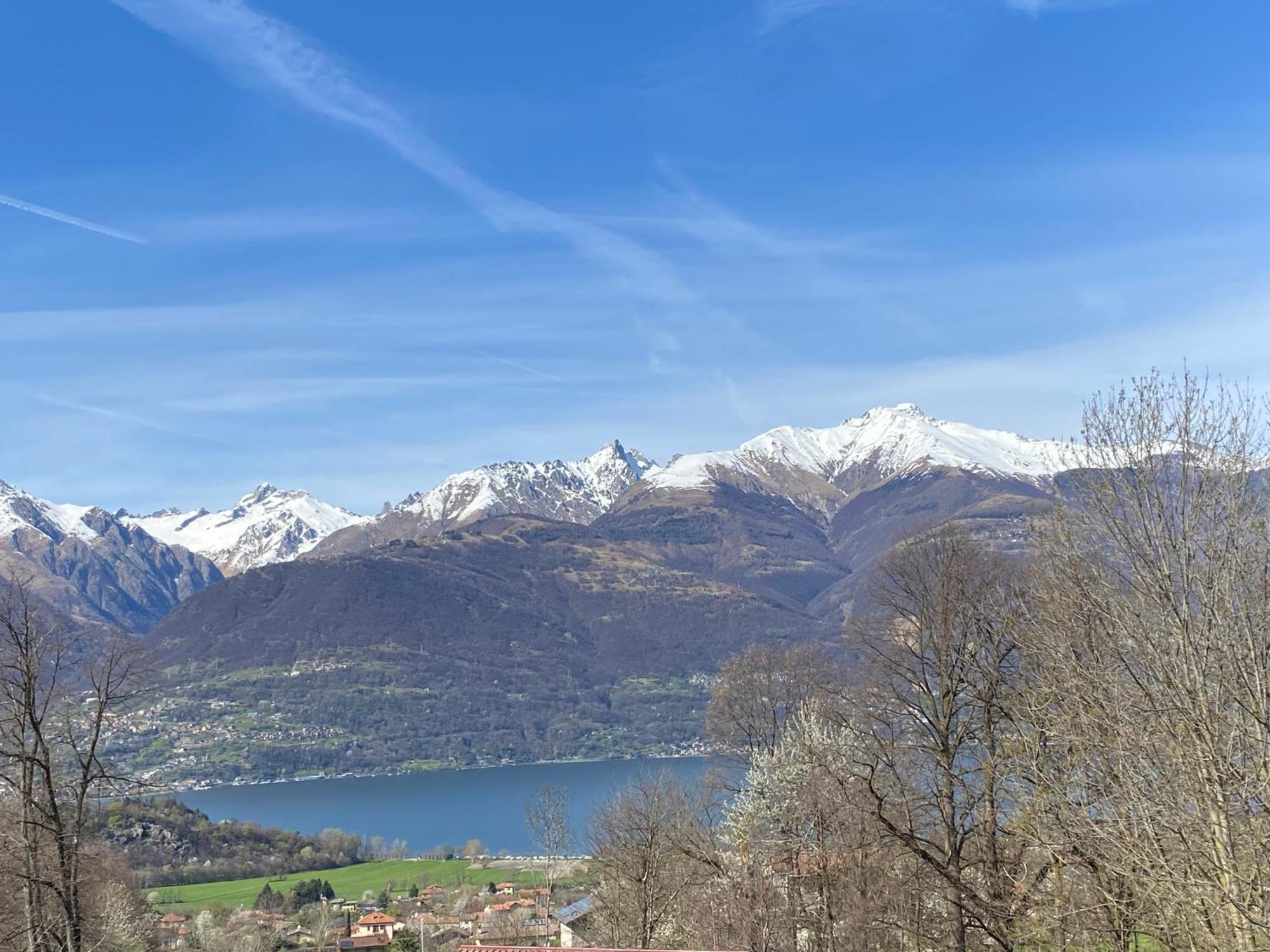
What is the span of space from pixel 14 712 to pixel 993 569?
57.5ft

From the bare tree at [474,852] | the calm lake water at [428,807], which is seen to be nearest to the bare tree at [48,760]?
the calm lake water at [428,807]

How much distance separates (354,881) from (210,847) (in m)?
16.9

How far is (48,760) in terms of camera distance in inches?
676

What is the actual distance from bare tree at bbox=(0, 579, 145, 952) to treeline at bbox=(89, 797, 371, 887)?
79.4 m

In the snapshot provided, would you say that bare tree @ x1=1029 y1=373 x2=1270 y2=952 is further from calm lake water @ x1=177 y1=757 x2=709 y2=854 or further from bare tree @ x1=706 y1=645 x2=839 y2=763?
calm lake water @ x1=177 y1=757 x2=709 y2=854

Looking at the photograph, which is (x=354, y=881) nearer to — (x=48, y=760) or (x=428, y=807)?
(x=428, y=807)

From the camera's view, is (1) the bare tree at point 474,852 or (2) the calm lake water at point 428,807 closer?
(1) the bare tree at point 474,852

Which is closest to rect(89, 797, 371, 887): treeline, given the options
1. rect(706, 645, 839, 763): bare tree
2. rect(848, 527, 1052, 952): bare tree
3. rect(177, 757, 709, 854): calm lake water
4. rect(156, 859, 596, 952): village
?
rect(177, 757, 709, 854): calm lake water

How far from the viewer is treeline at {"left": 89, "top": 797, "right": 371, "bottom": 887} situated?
9688 centimetres

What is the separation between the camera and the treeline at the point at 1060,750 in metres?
10.7

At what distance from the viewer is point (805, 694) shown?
114 ft

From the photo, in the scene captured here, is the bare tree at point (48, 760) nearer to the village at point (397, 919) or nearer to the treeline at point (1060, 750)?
the treeline at point (1060, 750)

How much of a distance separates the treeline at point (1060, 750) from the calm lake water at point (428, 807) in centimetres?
7646

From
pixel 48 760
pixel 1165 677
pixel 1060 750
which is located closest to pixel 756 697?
pixel 1060 750
